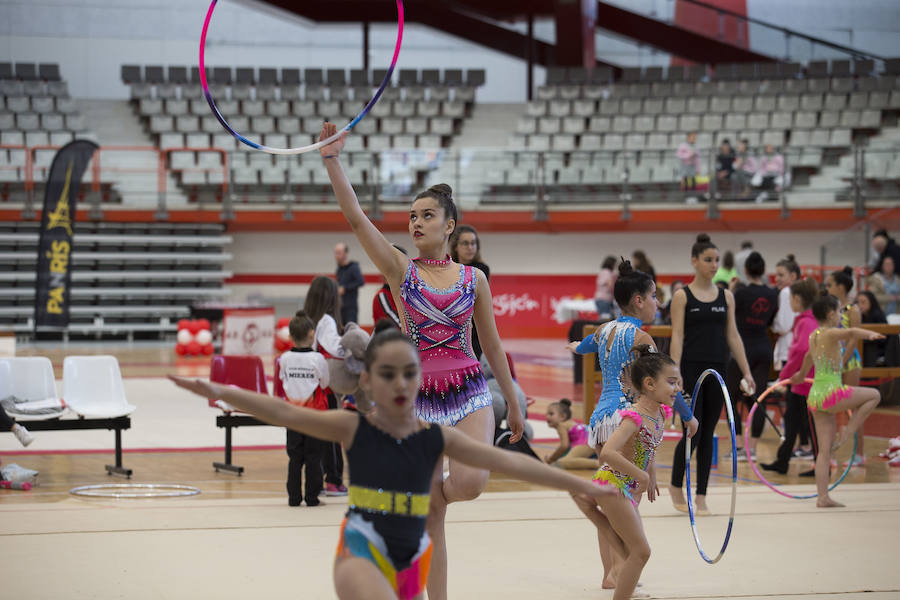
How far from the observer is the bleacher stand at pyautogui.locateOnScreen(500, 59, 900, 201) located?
65.2ft

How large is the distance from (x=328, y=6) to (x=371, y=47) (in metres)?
1.65

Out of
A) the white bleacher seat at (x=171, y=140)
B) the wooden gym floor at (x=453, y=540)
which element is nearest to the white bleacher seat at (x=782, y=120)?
the white bleacher seat at (x=171, y=140)

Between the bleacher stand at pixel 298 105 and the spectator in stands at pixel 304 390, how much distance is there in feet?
48.0

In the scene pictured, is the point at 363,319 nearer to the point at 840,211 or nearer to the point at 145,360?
the point at 145,360

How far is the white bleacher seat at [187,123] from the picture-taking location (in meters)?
23.2

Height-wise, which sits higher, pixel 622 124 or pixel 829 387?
pixel 622 124

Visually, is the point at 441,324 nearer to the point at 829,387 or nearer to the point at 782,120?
the point at 829,387

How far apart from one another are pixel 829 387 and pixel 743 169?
13266mm

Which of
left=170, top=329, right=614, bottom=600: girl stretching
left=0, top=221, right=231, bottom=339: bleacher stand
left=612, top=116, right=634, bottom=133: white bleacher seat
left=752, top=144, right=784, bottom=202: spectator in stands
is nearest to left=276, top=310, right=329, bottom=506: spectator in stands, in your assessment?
left=170, top=329, right=614, bottom=600: girl stretching

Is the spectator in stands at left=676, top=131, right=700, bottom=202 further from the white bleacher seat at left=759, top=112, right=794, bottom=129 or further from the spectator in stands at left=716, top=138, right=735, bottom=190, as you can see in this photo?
the white bleacher seat at left=759, top=112, right=794, bottom=129

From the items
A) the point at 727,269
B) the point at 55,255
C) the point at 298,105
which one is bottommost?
the point at 727,269

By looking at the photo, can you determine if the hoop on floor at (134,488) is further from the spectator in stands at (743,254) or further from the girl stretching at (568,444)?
the spectator in stands at (743,254)

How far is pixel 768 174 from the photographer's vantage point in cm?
1930

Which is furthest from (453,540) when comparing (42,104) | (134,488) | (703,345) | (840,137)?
(42,104)
